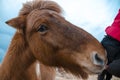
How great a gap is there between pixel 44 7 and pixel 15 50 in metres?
0.81

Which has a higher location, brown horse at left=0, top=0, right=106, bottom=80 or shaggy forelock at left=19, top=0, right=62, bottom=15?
shaggy forelock at left=19, top=0, right=62, bottom=15

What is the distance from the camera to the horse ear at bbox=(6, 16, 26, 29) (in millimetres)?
5886

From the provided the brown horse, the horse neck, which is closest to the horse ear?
the brown horse

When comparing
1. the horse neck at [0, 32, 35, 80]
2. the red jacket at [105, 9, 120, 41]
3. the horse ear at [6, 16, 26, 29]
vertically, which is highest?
the horse ear at [6, 16, 26, 29]

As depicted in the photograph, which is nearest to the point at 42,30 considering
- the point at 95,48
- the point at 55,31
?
the point at 55,31

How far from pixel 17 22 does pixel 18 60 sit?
604 mm

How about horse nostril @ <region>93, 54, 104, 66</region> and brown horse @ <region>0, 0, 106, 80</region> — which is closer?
horse nostril @ <region>93, 54, 104, 66</region>

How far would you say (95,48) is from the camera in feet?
16.2

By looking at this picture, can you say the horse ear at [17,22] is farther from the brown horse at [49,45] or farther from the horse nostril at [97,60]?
the horse nostril at [97,60]

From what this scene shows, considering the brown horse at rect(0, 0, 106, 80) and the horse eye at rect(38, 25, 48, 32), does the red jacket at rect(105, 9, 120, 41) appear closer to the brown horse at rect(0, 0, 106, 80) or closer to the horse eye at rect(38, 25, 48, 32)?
the brown horse at rect(0, 0, 106, 80)

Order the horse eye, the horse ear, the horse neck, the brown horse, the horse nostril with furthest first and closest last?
the horse neck, the horse ear, the horse eye, the brown horse, the horse nostril

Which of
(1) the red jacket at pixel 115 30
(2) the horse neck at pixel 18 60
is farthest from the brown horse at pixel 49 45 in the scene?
(1) the red jacket at pixel 115 30

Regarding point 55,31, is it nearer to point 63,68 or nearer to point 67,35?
point 67,35

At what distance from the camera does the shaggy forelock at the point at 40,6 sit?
6.06 metres
